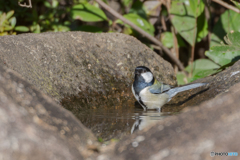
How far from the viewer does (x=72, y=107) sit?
111 inches

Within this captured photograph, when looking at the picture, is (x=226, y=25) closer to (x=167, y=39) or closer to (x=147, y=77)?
(x=167, y=39)

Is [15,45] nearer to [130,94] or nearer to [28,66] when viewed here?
[28,66]

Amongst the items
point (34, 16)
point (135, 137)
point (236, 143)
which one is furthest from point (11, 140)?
point (34, 16)

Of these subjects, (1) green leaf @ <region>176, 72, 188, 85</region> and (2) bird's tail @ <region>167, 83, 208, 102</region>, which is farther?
(1) green leaf @ <region>176, 72, 188, 85</region>

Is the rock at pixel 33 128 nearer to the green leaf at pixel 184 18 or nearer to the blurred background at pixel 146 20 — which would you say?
the blurred background at pixel 146 20

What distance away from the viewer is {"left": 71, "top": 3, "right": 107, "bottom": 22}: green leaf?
4.11 metres

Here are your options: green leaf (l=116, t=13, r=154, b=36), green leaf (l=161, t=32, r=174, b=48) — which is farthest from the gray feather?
green leaf (l=161, t=32, r=174, b=48)

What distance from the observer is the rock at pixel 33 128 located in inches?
46.6

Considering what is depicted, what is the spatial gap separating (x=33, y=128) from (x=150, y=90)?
194 cm

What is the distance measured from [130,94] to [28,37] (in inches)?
49.3

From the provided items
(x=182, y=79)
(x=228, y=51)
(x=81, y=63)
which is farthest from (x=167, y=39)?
(x=81, y=63)

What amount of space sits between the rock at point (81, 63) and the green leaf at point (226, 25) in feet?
5.33

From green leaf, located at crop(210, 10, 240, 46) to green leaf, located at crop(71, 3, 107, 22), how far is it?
6.12 feet

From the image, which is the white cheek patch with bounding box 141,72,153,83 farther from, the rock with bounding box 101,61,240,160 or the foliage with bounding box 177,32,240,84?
the rock with bounding box 101,61,240,160
